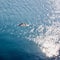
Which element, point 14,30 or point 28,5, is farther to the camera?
point 28,5

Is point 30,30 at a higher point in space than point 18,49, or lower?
higher

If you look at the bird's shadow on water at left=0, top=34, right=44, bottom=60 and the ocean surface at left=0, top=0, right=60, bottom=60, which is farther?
the ocean surface at left=0, top=0, right=60, bottom=60

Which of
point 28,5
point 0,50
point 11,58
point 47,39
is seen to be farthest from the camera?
point 28,5

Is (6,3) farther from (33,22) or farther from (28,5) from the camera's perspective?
(33,22)

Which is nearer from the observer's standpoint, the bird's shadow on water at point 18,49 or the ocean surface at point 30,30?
the bird's shadow on water at point 18,49

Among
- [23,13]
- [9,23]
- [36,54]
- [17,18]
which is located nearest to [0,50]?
[36,54]
